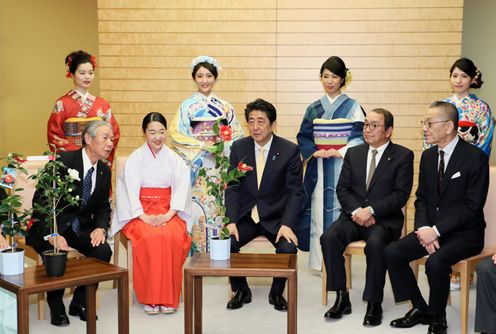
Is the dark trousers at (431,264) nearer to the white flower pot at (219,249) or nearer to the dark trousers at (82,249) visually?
the white flower pot at (219,249)

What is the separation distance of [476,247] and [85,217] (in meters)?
2.31

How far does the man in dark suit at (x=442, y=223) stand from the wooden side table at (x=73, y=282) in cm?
156

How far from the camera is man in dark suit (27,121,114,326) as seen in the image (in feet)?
12.1

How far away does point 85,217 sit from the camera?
384cm

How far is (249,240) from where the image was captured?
13.1 feet

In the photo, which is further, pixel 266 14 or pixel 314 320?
pixel 266 14

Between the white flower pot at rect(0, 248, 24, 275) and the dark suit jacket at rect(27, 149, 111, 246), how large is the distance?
821 millimetres

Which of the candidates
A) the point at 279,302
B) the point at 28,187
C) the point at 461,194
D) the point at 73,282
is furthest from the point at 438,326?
the point at 28,187

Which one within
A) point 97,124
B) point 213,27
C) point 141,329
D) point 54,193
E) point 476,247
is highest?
point 213,27

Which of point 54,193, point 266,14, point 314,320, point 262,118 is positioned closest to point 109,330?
point 54,193

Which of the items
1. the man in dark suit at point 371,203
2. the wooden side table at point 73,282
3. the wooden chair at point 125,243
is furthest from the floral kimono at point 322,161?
the wooden side table at point 73,282

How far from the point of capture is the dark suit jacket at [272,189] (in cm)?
400

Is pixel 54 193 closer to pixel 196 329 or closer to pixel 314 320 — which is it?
pixel 196 329

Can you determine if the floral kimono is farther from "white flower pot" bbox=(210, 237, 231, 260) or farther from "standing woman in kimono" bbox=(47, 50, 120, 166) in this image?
"standing woman in kimono" bbox=(47, 50, 120, 166)
